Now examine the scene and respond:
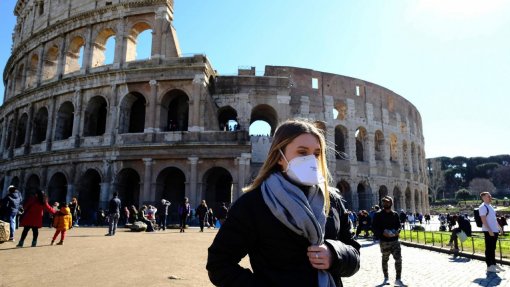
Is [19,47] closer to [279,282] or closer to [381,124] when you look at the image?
[381,124]

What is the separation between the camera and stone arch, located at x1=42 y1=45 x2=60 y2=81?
1045 inches

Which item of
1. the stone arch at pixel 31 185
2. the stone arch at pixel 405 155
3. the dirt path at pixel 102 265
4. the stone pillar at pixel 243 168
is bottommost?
the dirt path at pixel 102 265

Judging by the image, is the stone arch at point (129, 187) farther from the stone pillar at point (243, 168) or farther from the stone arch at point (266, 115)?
the stone arch at point (266, 115)

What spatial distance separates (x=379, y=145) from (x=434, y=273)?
80.6 ft

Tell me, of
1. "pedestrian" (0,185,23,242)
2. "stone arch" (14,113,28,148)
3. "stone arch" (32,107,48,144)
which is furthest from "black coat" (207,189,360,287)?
"stone arch" (14,113,28,148)

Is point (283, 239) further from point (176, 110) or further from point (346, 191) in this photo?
point (346, 191)

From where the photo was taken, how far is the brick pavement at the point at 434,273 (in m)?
6.48

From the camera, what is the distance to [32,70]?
2839 centimetres

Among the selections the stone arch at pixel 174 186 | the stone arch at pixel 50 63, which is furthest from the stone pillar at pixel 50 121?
the stone arch at pixel 174 186

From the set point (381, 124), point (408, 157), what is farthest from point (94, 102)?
point (408, 157)

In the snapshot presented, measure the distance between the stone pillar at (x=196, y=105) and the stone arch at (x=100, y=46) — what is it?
307 inches

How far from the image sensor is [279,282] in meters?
1.71

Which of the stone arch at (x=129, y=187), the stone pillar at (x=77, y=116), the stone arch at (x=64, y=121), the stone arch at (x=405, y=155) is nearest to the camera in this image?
the stone arch at (x=129, y=187)

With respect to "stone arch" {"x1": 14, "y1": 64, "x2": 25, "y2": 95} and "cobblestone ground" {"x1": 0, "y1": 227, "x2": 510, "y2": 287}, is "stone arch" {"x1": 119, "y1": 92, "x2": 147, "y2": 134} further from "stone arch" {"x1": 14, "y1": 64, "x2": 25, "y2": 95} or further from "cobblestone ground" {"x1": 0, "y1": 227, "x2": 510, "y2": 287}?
"cobblestone ground" {"x1": 0, "y1": 227, "x2": 510, "y2": 287}
